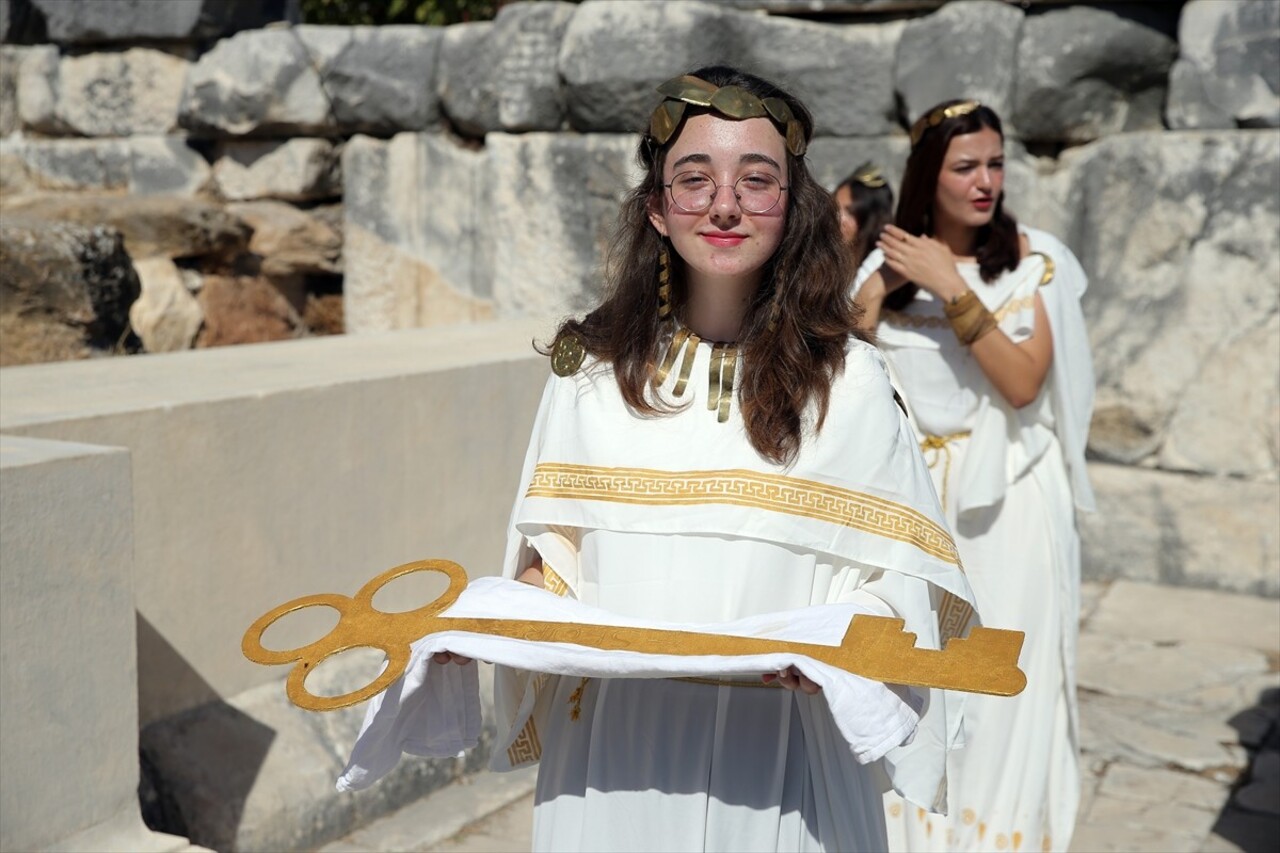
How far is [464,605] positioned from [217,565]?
5.62 feet

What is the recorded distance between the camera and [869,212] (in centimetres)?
438

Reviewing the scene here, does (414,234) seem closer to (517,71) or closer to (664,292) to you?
(517,71)

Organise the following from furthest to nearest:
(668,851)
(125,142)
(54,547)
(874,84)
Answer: (125,142), (874,84), (54,547), (668,851)

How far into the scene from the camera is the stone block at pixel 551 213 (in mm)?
6629

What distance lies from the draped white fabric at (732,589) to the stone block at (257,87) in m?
5.52

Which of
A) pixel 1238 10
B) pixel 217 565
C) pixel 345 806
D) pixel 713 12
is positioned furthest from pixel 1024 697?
pixel 713 12

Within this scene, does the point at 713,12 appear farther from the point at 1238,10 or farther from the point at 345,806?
the point at 345,806

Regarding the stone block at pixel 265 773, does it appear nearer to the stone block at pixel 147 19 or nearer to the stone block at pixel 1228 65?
the stone block at pixel 1228 65

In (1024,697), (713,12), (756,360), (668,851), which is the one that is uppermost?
(713,12)

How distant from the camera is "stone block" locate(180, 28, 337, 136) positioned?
7.20m

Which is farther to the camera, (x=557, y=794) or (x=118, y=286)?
(x=118, y=286)

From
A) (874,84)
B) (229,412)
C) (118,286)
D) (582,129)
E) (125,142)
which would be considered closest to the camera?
(229,412)

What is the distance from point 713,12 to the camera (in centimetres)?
624

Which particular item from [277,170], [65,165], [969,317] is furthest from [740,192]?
[65,165]
